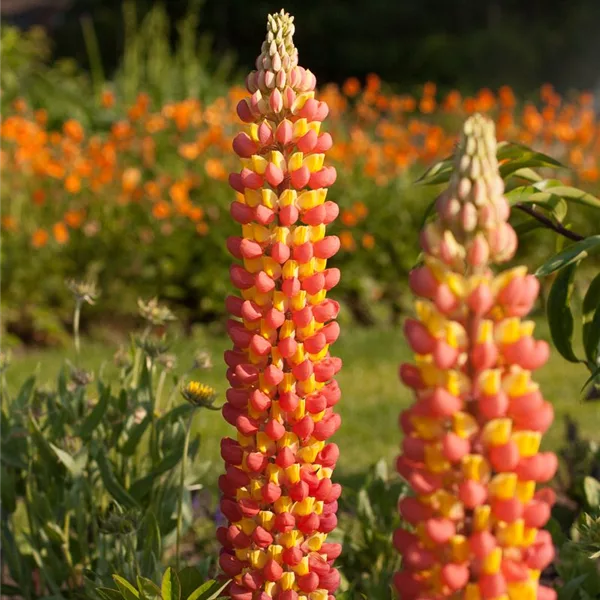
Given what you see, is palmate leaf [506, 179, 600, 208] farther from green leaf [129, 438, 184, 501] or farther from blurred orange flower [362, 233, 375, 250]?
blurred orange flower [362, 233, 375, 250]

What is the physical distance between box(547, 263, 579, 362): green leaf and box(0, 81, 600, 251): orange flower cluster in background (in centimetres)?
487

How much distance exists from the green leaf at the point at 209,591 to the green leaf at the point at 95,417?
2.06 feet

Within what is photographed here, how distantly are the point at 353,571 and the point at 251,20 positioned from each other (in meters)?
16.6

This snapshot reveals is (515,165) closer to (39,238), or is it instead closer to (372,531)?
(372,531)

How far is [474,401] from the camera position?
1.23 meters

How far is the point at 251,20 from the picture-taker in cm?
1850

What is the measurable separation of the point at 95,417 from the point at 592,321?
100cm

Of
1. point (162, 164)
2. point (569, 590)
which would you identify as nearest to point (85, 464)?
point (569, 590)

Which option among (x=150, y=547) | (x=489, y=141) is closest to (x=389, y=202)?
(x=150, y=547)

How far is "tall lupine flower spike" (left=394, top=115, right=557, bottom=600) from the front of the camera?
46.7 inches

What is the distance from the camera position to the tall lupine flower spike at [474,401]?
119cm

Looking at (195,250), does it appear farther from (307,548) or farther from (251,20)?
(251,20)

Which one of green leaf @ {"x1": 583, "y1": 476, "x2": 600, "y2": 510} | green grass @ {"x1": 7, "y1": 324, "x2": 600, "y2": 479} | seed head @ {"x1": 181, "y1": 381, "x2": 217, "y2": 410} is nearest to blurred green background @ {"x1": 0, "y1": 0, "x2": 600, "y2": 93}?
green grass @ {"x1": 7, "y1": 324, "x2": 600, "y2": 479}

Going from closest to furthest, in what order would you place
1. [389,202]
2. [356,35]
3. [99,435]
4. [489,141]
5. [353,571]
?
1. [489,141]
2. [99,435]
3. [353,571]
4. [389,202]
5. [356,35]
